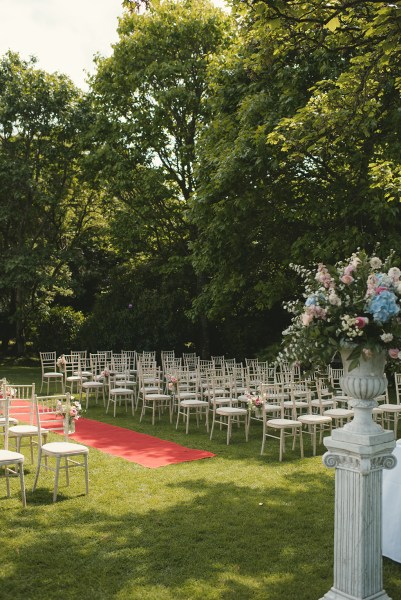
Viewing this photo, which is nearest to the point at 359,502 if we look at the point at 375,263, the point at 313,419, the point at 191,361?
the point at 375,263

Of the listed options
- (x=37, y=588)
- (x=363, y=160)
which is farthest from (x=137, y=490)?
(x=363, y=160)

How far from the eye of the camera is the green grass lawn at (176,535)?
4703 millimetres

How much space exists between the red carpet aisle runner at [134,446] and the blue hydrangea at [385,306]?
18.1ft

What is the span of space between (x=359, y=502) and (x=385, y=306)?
1.39 meters

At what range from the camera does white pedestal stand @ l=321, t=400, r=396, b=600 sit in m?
4.05

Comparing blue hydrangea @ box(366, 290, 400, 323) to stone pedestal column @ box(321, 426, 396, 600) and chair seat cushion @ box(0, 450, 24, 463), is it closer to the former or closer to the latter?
stone pedestal column @ box(321, 426, 396, 600)

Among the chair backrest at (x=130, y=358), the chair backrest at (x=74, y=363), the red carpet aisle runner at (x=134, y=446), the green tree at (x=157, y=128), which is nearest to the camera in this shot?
the red carpet aisle runner at (x=134, y=446)

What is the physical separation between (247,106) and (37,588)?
13.4m

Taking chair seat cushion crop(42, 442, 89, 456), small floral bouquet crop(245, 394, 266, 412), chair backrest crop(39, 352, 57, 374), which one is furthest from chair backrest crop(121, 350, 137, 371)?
chair seat cushion crop(42, 442, 89, 456)

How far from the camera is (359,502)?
4.07 m

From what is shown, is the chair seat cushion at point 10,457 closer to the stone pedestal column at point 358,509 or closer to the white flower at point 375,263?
the stone pedestal column at point 358,509

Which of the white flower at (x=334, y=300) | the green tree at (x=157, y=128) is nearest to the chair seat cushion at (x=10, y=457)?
the white flower at (x=334, y=300)

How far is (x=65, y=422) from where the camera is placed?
7.66 m

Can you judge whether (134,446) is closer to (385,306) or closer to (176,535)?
(176,535)
